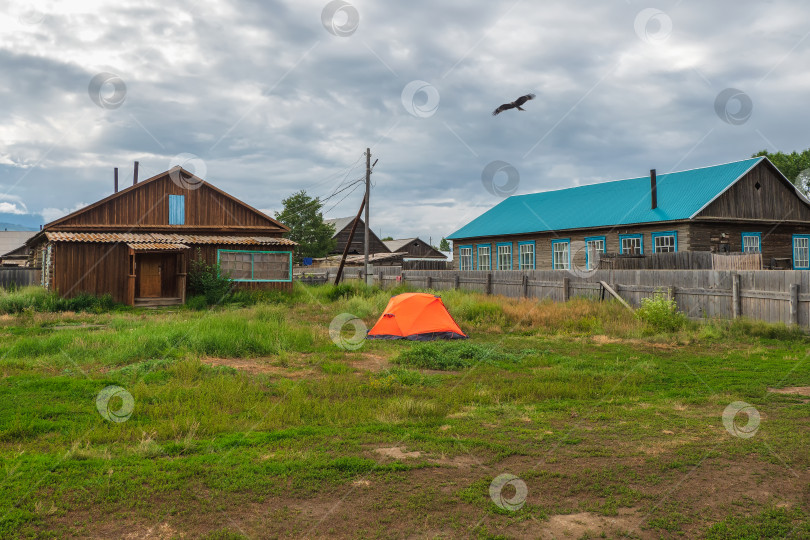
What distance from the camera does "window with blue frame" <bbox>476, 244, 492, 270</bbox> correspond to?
3628 cm

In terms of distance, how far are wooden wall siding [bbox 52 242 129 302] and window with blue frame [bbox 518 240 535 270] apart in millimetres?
20573

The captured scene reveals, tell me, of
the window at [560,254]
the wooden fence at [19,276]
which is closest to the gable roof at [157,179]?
the wooden fence at [19,276]

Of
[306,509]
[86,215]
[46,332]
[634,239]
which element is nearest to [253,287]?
[86,215]

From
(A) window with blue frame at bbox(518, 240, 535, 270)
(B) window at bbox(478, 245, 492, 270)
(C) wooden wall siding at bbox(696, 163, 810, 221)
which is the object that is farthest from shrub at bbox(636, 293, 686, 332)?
(B) window at bbox(478, 245, 492, 270)

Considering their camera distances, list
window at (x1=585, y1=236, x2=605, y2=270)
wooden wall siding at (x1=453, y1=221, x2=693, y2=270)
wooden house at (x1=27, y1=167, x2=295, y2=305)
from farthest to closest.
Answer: window at (x1=585, y1=236, x2=605, y2=270) < wooden wall siding at (x1=453, y1=221, x2=693, y2=270) < wooden house at (x1=27, y1=167, x2=295, y2=305)

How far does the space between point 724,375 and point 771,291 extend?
6.27 metres

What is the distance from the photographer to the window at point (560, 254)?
102 ft

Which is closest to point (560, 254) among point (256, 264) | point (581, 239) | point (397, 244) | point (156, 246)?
point (581, 239)

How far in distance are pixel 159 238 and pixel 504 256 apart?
1951 cm

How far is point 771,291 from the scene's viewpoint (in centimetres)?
1410

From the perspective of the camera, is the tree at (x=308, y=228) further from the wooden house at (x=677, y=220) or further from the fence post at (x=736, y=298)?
the fence post at (x=736, y=298)

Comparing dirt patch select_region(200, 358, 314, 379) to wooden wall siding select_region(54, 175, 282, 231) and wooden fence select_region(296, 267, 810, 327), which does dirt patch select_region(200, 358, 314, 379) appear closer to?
wooden fence select_region(296, 267, 810, 327)

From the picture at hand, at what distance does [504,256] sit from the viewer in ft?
115

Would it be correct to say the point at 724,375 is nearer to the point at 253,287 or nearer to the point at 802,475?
the point at 802,475
